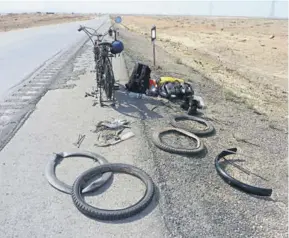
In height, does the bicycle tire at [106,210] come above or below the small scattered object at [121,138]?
above

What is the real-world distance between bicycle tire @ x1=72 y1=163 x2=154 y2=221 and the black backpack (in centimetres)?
425

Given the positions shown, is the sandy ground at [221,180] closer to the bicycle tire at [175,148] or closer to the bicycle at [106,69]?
the bicycle tire at [175,148]

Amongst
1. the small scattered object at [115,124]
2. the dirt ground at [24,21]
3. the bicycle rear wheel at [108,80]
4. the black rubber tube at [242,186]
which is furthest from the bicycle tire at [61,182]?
the dirt ground at [24,21]

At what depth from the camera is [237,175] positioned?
17.4ft

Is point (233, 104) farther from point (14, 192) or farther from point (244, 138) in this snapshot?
point (14, 192)

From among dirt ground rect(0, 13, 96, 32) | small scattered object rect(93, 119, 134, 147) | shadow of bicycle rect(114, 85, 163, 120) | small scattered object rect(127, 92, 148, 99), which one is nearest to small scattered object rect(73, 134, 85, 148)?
→ small scattered object rect(93, 119, 134, 147)

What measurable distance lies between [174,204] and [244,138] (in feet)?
10.8

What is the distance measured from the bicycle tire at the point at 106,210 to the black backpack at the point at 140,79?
13.9 ft

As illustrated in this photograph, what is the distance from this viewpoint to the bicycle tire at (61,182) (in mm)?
4545

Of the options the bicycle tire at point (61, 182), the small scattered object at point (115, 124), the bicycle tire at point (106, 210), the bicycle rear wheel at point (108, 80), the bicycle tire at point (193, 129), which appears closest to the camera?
the bicycle tire at point (106, 210)

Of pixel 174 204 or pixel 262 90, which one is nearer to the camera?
pixel 174 204

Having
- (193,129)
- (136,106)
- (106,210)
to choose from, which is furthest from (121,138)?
(106,210)

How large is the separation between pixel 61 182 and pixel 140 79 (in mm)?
4871

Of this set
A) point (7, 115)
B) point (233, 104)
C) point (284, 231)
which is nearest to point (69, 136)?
point (7, 115)
